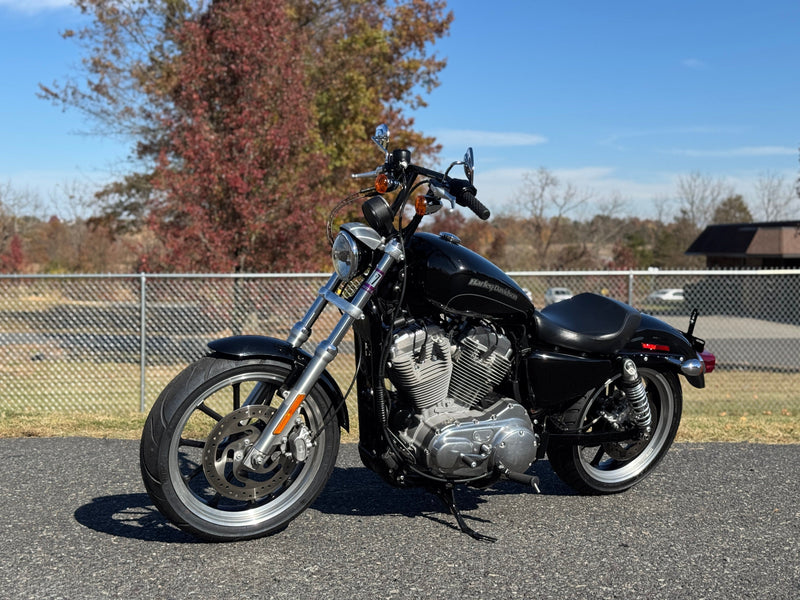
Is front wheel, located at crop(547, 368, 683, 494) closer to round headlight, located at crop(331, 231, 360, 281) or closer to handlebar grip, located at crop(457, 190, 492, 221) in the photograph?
handlebar grip, located at crop(457, 190, 492, 221)

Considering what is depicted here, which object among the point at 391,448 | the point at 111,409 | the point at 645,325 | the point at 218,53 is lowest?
the point at 111,409

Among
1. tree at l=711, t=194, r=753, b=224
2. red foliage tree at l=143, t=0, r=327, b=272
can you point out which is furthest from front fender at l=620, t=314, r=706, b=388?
tree at l=711, t=194, r=753, b=224

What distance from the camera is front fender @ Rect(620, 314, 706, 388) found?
4617mm

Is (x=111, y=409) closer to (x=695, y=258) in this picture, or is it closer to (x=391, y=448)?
(x=391, y=448)

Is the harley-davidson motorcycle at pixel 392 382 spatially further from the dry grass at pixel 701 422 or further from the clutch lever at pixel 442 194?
the dry grass at pixel 701 422

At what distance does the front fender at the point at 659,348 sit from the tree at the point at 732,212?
47.6 metres

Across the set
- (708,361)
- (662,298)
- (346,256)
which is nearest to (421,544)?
(346,256)

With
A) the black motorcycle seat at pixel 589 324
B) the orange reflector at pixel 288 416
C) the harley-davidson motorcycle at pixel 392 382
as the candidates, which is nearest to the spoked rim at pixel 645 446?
the black motorcycle seat at pixel 589 324

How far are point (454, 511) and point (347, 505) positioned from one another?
0.73 metres

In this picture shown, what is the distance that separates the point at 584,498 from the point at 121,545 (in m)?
2.65

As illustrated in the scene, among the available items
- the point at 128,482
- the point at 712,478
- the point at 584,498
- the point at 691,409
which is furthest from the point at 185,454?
the point at 691,409

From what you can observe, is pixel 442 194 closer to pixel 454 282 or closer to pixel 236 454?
pixel 454 282

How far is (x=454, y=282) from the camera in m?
3.84

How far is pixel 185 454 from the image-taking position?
218 inches
